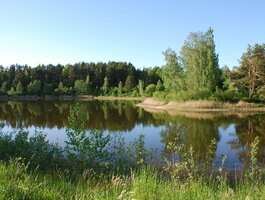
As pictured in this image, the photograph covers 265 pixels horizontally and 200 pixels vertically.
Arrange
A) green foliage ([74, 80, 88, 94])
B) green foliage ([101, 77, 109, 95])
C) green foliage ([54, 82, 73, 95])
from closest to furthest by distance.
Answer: green foliage ([54, 82, 73, 95])
green foliage ([74, 80, 88, 94])
green foliage ([101, 77, 109, 95])

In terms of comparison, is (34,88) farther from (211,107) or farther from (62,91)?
(211,107)

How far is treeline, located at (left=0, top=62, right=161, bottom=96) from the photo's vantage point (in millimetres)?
107375

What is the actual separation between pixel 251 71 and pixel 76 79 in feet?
250

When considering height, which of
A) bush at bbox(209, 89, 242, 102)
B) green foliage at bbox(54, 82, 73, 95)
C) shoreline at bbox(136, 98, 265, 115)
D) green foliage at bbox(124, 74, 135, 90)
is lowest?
shoreline at bbox(136, 98, 265, 115)

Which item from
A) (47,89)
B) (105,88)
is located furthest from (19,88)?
(105,88)

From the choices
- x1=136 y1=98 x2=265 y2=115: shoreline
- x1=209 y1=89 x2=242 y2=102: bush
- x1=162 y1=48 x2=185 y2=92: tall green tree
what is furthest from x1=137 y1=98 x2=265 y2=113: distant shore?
x1=162 y1=48 x2=185 y2=92: tall green tree

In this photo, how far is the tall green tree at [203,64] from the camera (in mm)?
51688

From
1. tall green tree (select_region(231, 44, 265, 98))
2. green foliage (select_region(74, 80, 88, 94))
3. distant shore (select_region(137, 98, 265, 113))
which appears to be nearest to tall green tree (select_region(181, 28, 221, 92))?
distant shore (select_region(137, 98, 265, 113))

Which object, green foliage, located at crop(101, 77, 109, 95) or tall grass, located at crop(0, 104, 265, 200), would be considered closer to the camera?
tall grass, located at crop(0, 104, 265, 200)

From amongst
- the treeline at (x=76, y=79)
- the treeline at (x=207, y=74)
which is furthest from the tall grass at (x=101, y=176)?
the treeline at (x=76, y=79)

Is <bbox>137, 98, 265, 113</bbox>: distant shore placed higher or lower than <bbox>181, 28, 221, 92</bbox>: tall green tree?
lower

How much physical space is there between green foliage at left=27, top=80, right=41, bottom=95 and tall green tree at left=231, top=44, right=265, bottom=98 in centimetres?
7054

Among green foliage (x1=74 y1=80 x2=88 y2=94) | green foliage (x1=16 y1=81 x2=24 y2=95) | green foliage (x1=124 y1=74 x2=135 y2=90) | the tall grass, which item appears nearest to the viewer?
the tall grass

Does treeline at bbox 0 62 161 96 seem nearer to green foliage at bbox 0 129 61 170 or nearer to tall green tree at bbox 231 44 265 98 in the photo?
tall green tree at bbox 231 44 265 98
